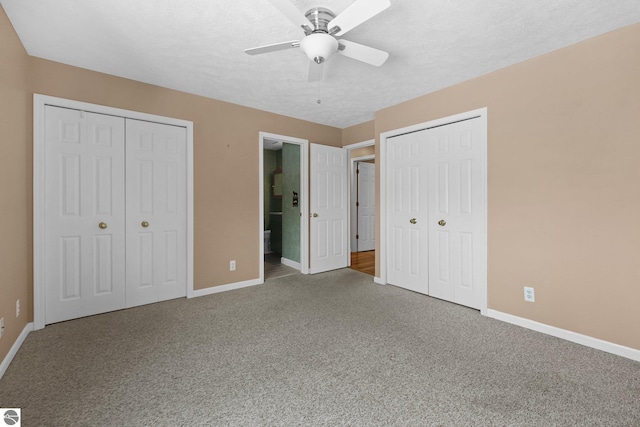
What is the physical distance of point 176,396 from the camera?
162 cm

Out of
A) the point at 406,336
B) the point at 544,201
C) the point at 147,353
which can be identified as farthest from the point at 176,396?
the point at 544,201

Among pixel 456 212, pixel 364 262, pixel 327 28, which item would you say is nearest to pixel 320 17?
pixel 327 28

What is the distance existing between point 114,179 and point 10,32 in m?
1.31

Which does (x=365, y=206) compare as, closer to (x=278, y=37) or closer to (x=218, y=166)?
(x=218, y=166)

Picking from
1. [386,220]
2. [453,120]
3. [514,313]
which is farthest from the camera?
[386,220]

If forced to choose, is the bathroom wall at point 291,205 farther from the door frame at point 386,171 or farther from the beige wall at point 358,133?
the door frame at point 386,171

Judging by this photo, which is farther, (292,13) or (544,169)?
(544,169)

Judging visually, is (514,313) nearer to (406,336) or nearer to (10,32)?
(406,336)

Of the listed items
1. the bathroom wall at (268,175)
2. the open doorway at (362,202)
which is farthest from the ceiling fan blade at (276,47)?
the bathroom wall at (268,175)

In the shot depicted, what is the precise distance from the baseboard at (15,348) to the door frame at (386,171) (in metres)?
3.63

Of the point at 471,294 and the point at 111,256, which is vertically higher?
the point at 111,256

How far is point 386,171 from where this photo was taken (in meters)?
3.85

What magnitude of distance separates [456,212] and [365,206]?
11.4ft

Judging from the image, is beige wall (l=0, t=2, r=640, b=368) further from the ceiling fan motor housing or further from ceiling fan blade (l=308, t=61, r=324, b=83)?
the ceiling fan motor housing
